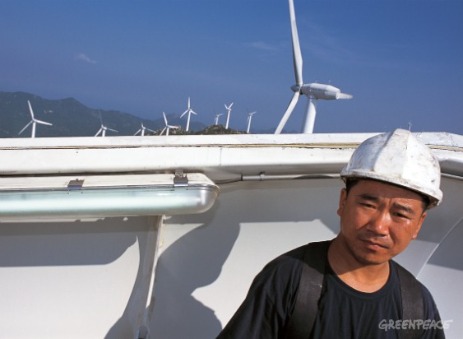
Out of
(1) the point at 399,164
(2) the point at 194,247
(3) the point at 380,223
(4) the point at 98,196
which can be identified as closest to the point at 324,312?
(3) the point at 380,223

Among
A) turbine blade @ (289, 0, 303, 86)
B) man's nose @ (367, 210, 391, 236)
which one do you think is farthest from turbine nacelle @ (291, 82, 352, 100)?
man's nose @ (367, 210, 391, 236)

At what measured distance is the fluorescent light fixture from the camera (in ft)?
7.30

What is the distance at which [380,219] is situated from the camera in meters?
1.59

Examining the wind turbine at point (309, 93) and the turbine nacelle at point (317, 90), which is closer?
the wind turbine at point (309, 93)

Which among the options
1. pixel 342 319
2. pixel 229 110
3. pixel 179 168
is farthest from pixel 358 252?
pixel 229 110

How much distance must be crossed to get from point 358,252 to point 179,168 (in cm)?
106

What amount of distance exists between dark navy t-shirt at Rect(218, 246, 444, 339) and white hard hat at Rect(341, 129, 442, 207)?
39cm

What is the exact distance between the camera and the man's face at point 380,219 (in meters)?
1.59

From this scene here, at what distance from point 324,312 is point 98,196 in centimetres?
116

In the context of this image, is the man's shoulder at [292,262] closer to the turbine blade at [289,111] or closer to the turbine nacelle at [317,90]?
the turbine blade at [289,111]

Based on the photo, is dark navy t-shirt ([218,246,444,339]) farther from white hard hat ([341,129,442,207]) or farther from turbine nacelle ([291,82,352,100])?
turbine nacelle ([291,82,352,100])

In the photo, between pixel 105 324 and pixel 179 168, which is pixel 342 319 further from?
pixel 105 324

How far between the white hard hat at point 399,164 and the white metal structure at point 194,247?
0.78 metres

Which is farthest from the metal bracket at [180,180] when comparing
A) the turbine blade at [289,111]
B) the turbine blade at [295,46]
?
the turbine blade at [295,46]
